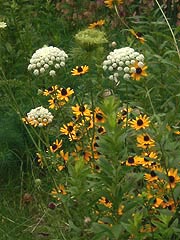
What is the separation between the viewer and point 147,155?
300 cm

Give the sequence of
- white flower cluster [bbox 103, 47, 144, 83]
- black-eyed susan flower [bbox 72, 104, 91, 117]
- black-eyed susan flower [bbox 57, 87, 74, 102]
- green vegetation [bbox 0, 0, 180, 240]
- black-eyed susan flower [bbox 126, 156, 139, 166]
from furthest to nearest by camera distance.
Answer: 1. black-eyed susan flower [bbox 57, 87, 74, 102]
2. black-eyed susan flower [bbox 72, 104, 91, 117]
3. black-eyed susan flower [bbox 126, 156, 139, 166]
4. white flower cluster [bbox 103, 47, 144, 83]
5. green vegetation [bbox 0, 0, 180, 240]

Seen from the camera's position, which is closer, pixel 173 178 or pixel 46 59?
pixel 173 178

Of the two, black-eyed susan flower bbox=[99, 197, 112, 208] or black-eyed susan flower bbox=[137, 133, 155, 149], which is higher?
black-eyed susan flower bbox=[137, 133, 155, 149]

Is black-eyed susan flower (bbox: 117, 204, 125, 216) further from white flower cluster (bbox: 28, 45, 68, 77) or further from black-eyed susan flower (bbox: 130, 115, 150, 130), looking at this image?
white flower cluster (bbox: 28, 45, 68, 77)

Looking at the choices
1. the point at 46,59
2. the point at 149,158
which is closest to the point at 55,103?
the point at 46,59

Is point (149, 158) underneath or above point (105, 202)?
above

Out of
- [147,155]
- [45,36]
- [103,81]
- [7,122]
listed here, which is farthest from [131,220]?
[45,36]

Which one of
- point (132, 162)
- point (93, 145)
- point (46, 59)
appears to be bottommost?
point (93, 145)

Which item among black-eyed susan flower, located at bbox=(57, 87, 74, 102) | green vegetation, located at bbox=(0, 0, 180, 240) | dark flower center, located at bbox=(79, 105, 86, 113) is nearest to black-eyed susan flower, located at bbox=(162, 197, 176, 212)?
green vegetation, located at bbox=(0, 0, 180, 240)

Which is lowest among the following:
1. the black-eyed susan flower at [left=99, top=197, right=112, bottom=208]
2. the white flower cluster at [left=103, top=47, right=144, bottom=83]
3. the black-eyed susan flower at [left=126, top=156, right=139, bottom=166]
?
the black-eyed susan flower at [left=99, top=197, right=112, bottom=208]

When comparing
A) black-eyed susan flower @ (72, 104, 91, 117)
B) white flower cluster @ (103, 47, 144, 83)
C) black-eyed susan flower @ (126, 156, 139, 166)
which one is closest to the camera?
white flower cluster @ (103, 47, 144, 83)

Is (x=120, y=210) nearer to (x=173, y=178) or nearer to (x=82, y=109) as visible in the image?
(x=173, y=178)

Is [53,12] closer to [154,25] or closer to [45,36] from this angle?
[45,36]

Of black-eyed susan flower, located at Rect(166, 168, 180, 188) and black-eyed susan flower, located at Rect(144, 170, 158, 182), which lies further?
black-eyed susan flower, located at Rect(144, 170, 158, 182)
